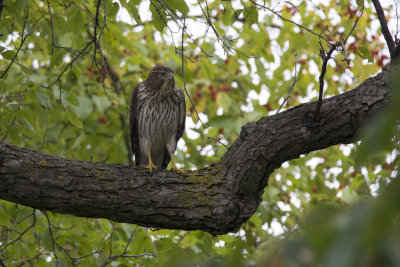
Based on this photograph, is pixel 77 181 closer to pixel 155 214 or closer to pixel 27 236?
pixel 155 214

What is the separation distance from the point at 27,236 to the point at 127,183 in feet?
5.58

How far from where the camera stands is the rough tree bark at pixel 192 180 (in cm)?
343

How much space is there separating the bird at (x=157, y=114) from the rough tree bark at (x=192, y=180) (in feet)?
6.82

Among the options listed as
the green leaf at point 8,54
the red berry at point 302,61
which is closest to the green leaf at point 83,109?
the green leaf at point 8,54

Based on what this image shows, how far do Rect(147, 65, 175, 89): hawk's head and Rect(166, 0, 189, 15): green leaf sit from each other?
6.15 feet

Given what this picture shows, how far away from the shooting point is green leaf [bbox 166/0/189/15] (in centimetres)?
393

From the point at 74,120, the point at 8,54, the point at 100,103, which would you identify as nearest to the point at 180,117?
the point at 100,103

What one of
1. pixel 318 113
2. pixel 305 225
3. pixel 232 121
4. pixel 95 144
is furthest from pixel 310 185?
pixel 305 225

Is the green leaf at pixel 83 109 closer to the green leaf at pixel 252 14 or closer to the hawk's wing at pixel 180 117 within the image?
the hawk's wing at pixel 180 117

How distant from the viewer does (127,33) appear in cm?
859

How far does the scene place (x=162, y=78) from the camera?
19.3 feet

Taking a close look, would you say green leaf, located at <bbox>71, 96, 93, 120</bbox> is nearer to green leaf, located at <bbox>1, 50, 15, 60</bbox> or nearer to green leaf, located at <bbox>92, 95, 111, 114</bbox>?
green leaf, located at <bbox>92, 95, 111, 114</bbox>

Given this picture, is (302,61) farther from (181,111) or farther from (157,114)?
(157,114)

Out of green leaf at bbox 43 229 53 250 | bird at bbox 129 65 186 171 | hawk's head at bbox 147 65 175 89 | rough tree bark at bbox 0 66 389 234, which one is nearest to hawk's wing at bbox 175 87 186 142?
bird at bbox 129 65 186 171
